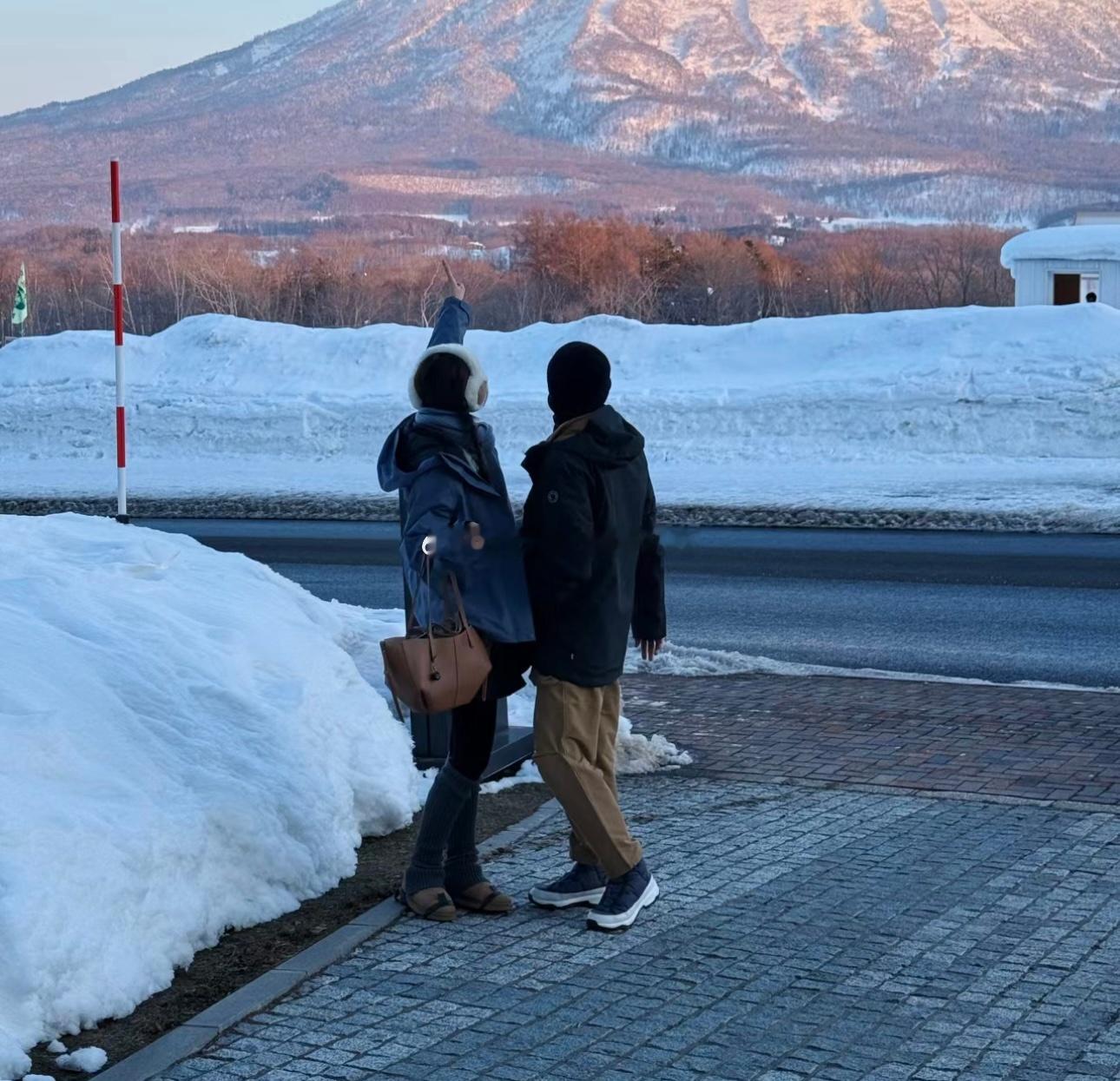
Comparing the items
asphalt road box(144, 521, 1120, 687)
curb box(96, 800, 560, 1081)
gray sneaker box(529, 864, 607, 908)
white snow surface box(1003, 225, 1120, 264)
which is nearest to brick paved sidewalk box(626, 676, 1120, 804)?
asphalt road box(144, 521, 1120, 687)

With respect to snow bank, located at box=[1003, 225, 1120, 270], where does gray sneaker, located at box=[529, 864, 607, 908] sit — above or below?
below

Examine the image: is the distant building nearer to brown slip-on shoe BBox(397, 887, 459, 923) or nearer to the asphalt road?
the asphalt road

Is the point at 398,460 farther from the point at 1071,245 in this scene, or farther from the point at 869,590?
the point at 1071,245

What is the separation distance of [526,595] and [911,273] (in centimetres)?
6738

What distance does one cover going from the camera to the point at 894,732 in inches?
322

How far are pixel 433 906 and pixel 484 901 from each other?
163mm

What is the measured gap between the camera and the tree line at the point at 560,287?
57906 millimetres

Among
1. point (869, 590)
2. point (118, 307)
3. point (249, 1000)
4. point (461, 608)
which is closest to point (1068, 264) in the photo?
point (869, 590)

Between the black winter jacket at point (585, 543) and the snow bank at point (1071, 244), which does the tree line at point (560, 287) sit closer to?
the snow bank at point (1071, 244)

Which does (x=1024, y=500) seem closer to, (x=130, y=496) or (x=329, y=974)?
(x=130, y=496)

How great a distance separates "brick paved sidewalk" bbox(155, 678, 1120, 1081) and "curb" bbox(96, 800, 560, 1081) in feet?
0.15

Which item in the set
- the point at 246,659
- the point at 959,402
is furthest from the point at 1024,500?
the point at 246,659

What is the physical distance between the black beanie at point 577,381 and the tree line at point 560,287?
45.0m

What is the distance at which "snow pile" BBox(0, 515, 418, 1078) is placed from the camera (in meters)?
4.90
